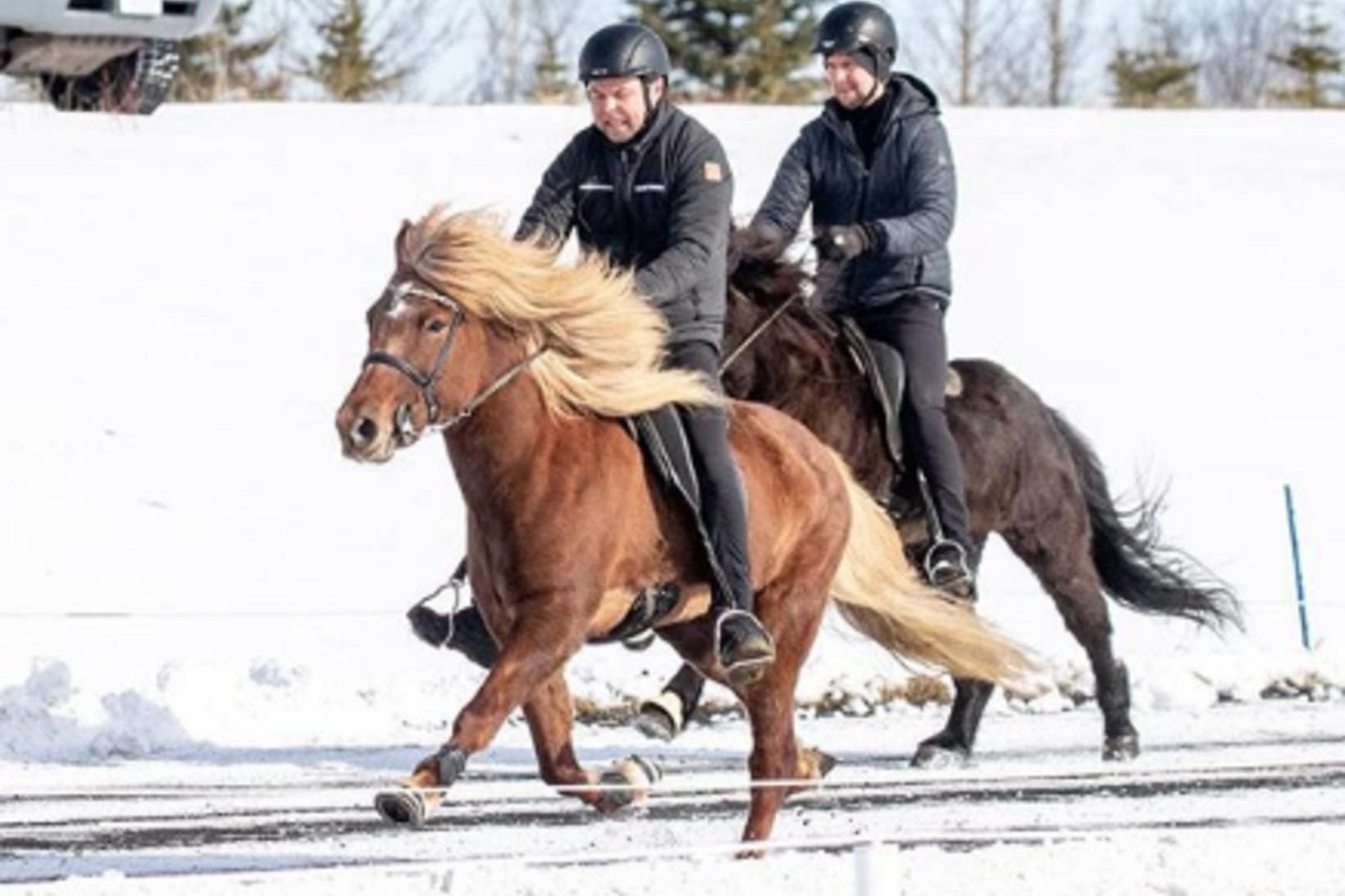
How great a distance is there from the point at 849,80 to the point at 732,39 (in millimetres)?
32832

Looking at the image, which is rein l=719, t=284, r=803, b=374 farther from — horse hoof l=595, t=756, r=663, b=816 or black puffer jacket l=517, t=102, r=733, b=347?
horse hoof l=595, t=756, r=663, b=816

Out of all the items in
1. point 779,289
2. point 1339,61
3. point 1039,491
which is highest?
point 779,289

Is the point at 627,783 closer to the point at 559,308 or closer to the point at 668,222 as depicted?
the point at 559,308

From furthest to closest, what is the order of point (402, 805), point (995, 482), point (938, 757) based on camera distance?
point (995, 482), point (938, 757), point (402, 805)

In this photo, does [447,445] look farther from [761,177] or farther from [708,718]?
[761,177]

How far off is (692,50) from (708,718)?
99.4 feet

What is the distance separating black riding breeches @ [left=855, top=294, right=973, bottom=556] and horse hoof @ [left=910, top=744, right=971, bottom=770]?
3.13 ft

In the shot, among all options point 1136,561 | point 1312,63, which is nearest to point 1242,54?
point 1312,63

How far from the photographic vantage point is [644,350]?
997cm

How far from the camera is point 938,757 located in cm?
1337

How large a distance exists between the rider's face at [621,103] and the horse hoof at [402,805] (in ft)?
9.23

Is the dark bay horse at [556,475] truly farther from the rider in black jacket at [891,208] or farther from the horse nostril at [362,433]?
the rider in black jacket at [891,208]

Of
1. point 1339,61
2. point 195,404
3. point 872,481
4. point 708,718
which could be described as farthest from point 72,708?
point 1339,61

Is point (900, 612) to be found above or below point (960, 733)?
above
